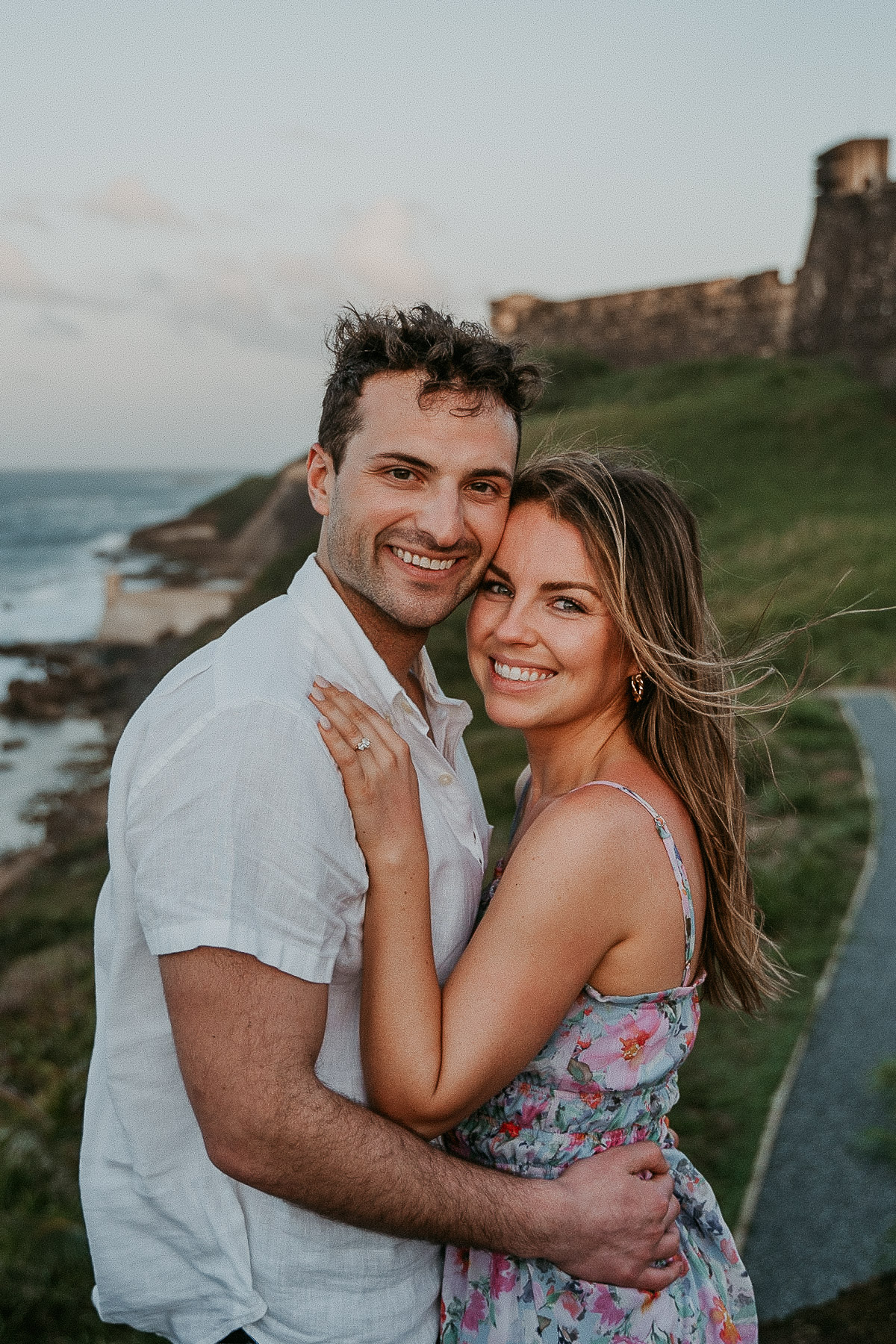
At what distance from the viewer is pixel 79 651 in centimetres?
→ 3234

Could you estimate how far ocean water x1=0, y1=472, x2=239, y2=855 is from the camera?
20531 millimetres

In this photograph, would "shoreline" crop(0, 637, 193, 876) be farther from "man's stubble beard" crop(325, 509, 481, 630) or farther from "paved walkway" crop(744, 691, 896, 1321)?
"man's stubble beard" crop(325, 509, 481, 630)

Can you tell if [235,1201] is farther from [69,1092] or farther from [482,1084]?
[69,1092]

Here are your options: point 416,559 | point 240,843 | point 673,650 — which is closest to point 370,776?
point 240,843

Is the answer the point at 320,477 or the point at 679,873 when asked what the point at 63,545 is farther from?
the point at 679,873

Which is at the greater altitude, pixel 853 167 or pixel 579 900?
pixel 853 167

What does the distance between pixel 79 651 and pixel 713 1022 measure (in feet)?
97.5

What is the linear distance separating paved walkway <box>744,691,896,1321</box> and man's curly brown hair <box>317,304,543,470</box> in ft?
10.8

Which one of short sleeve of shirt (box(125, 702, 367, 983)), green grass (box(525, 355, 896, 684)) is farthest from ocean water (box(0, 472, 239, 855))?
short sleeve of shirt (box(125, 702, 367, 983))

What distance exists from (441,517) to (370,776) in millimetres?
721

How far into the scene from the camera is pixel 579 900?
2215mm

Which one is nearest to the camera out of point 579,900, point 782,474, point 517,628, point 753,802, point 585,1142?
point 579,900

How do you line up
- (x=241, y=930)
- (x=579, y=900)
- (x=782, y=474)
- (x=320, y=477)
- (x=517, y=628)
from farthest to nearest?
(x=782, y=474), (x=320, y=477), (x=517, y=628), (x=579, y=900), (x=241, y=930)

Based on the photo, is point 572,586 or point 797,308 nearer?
point 572,586
